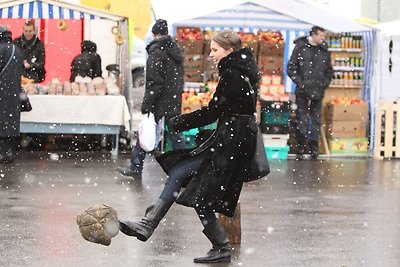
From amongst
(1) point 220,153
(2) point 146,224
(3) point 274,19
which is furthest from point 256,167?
(3) point 274,19

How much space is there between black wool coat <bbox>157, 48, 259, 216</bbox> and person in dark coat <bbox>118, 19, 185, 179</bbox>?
5.83 meters

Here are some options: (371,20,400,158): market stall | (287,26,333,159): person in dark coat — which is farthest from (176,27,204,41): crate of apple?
(371,20,400,158): market stall

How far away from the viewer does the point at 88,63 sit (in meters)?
19.7

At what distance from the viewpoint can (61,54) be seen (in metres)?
22.3

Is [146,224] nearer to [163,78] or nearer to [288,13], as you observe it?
[163,78]

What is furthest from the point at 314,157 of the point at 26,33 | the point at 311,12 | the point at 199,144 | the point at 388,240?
the point at 199,144

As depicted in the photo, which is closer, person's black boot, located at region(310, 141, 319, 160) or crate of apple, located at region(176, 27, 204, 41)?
person's black boot, located at region(310, 141, 319, 160)

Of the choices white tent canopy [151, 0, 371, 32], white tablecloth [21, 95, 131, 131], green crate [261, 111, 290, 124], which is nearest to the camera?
white tablecloth [21, 95, 131, 131]

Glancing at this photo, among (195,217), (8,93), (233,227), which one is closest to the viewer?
(233,227)

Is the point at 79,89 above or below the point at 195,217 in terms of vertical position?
above

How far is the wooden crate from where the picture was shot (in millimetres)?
19844

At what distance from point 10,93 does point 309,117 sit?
5490mm

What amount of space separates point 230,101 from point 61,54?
14419 mm

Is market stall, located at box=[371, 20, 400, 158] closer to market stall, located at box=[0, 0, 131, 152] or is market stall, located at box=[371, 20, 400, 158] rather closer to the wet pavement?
the wet pavement
